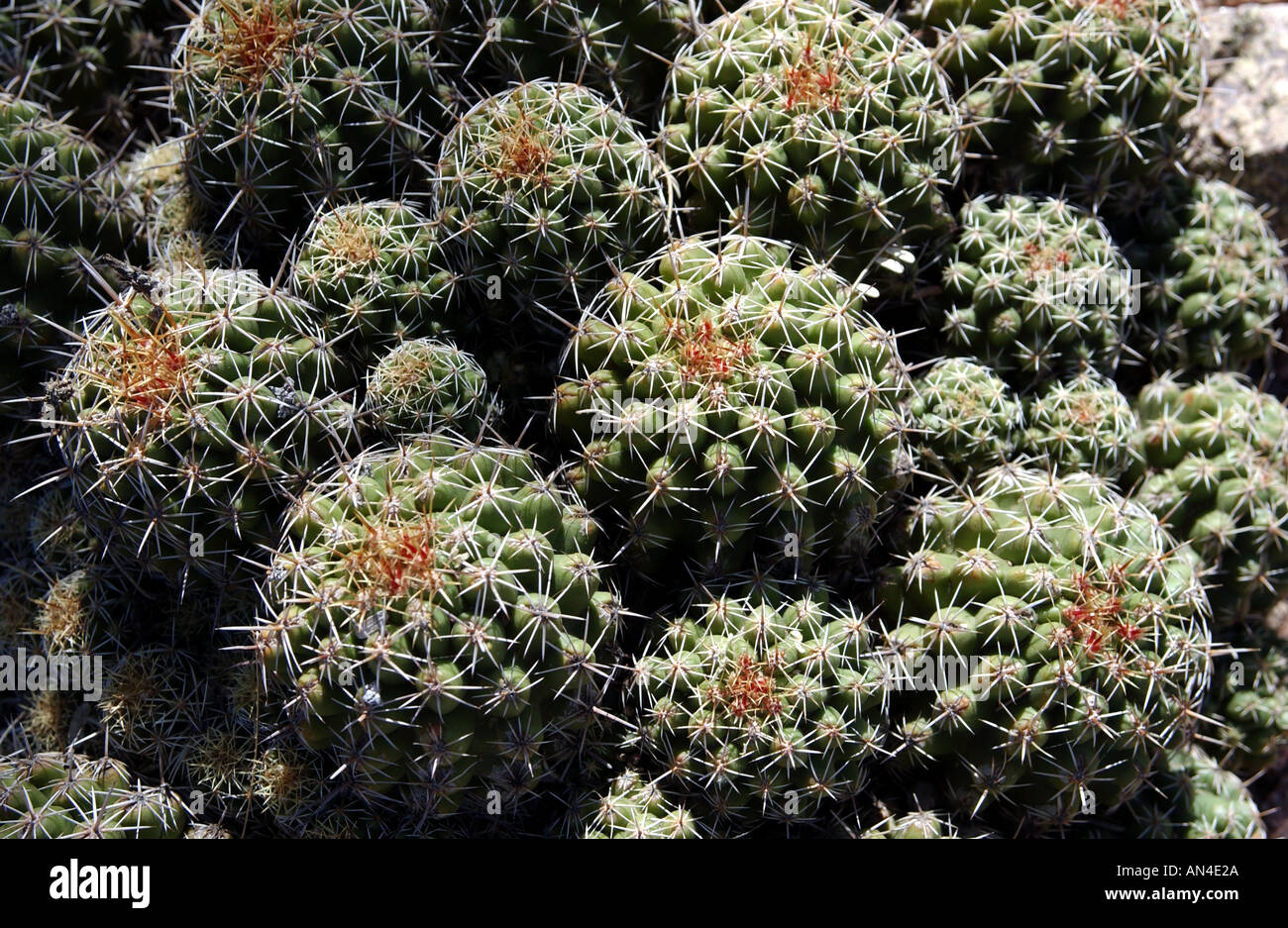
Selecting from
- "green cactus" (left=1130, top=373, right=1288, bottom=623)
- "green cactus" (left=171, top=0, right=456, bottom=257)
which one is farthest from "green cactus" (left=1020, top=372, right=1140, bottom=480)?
"green cactus" (left=171, top=0, right=456, bottom=257)

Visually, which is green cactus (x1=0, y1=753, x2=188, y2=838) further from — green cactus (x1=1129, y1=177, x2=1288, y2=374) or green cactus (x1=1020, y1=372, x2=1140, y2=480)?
green cactus (x1=1129, y1=177, x2=1288, y2=374)

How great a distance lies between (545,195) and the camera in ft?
14.4

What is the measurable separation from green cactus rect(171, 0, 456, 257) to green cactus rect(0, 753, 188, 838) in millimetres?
2575

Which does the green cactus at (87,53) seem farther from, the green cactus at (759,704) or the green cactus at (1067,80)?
the green cactus at (1067,80)

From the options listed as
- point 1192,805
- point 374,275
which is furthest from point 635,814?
point 1192,805

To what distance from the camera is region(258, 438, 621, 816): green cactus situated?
378cm

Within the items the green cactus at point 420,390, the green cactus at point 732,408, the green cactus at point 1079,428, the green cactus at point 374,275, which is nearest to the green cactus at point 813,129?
the green cactus at point 732,408

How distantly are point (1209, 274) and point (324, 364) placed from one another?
4807mm

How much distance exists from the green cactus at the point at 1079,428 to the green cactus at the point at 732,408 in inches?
40.3

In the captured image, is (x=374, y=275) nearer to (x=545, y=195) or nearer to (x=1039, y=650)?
(x=545, y=195)

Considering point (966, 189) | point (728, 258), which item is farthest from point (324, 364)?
point (966, 189)

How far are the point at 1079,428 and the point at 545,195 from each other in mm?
2912
